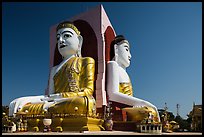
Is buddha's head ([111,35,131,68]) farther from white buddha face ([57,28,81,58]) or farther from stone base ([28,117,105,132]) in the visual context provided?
stone base ([28,117,105,132])

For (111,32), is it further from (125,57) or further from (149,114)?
(149,114)

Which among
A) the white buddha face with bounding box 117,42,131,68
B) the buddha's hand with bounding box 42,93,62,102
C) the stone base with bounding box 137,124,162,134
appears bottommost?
the stone base with bounding box 137,124,162,134

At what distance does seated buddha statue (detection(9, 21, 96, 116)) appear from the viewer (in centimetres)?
623

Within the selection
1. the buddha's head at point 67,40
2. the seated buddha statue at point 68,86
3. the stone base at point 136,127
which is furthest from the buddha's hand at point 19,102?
the stone base at point 136,127

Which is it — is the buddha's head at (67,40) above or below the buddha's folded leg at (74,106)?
above

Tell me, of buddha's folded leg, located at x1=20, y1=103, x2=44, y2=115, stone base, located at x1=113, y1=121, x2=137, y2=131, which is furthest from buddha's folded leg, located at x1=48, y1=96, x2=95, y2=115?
stone base, located at x1=113, y1=121, x2=137, y2=131

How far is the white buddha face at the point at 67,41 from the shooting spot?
796cm

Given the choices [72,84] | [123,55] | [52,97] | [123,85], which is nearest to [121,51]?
[123,55]

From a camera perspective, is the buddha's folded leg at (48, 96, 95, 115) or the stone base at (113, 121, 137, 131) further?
the stone base at (113, 121, 137, 131)

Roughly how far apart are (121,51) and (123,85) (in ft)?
3.71

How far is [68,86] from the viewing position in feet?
24.6

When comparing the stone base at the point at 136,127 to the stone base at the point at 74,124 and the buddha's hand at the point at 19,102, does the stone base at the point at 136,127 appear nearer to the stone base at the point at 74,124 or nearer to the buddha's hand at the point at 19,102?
the stone base at the point at 74,124

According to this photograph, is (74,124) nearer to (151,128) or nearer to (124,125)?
(124,125)

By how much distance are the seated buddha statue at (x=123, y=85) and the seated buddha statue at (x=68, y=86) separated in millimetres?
594
